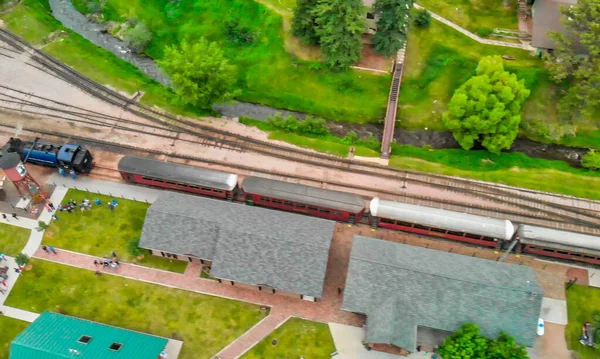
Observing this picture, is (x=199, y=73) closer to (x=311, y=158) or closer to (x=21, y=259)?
(x=311, y=158)

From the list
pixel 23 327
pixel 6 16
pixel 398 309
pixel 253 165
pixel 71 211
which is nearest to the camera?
pixel 398 309

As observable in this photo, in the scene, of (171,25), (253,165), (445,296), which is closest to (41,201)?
(253,165)

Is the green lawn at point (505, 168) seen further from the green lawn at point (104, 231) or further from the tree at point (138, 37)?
the tree at point (138, 37)

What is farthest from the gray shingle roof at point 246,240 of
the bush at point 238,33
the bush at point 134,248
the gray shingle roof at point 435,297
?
the bush at point 238,33

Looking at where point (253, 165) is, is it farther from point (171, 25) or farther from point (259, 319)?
point (171, 25)

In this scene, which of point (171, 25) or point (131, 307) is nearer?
point (131, 307)

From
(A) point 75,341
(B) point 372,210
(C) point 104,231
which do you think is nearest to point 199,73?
(C) point 104,231

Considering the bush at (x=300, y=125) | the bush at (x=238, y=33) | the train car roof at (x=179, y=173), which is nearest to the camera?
the train car roof at (x=179, y=173)
